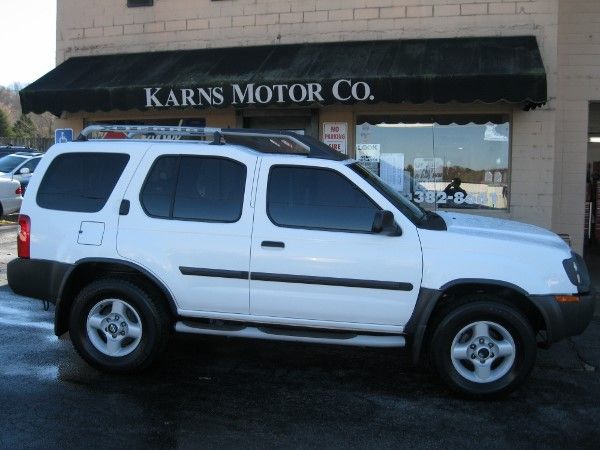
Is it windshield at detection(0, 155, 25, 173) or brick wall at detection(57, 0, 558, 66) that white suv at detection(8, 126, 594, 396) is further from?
windshield at detection(0, 155, 25, 173)

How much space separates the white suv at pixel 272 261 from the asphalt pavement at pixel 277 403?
31 cm

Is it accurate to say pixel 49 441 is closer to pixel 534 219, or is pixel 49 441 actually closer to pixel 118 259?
pixel 118 259

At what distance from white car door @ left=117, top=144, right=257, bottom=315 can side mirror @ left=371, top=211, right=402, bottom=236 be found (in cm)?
100

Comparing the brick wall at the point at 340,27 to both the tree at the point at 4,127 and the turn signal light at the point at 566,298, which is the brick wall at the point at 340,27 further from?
the tree at the point at 4,127

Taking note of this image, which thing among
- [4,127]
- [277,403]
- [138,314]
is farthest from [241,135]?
[4,127]

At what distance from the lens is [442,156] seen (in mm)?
10023

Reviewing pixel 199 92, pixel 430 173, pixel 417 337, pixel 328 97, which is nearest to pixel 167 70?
pixel 199 92

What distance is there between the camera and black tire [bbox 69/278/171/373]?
5.37 metres

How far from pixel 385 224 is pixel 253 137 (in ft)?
4.90

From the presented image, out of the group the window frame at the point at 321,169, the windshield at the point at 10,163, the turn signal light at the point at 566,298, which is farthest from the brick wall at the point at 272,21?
the windshield at the point at 10,163

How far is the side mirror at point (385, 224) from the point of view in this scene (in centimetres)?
493

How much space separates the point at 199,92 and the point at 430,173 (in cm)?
368

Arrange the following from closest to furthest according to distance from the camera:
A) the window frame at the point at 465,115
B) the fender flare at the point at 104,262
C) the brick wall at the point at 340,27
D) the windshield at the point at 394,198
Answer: the windshield at the point at 394,198 → the fender flare at the point at 104,262 → the brick wall at the point at 340,27 → the window frame at the point at 465,115

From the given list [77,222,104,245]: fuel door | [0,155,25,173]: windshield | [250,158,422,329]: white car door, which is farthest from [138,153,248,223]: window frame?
[0,155,25,173]: windshield
